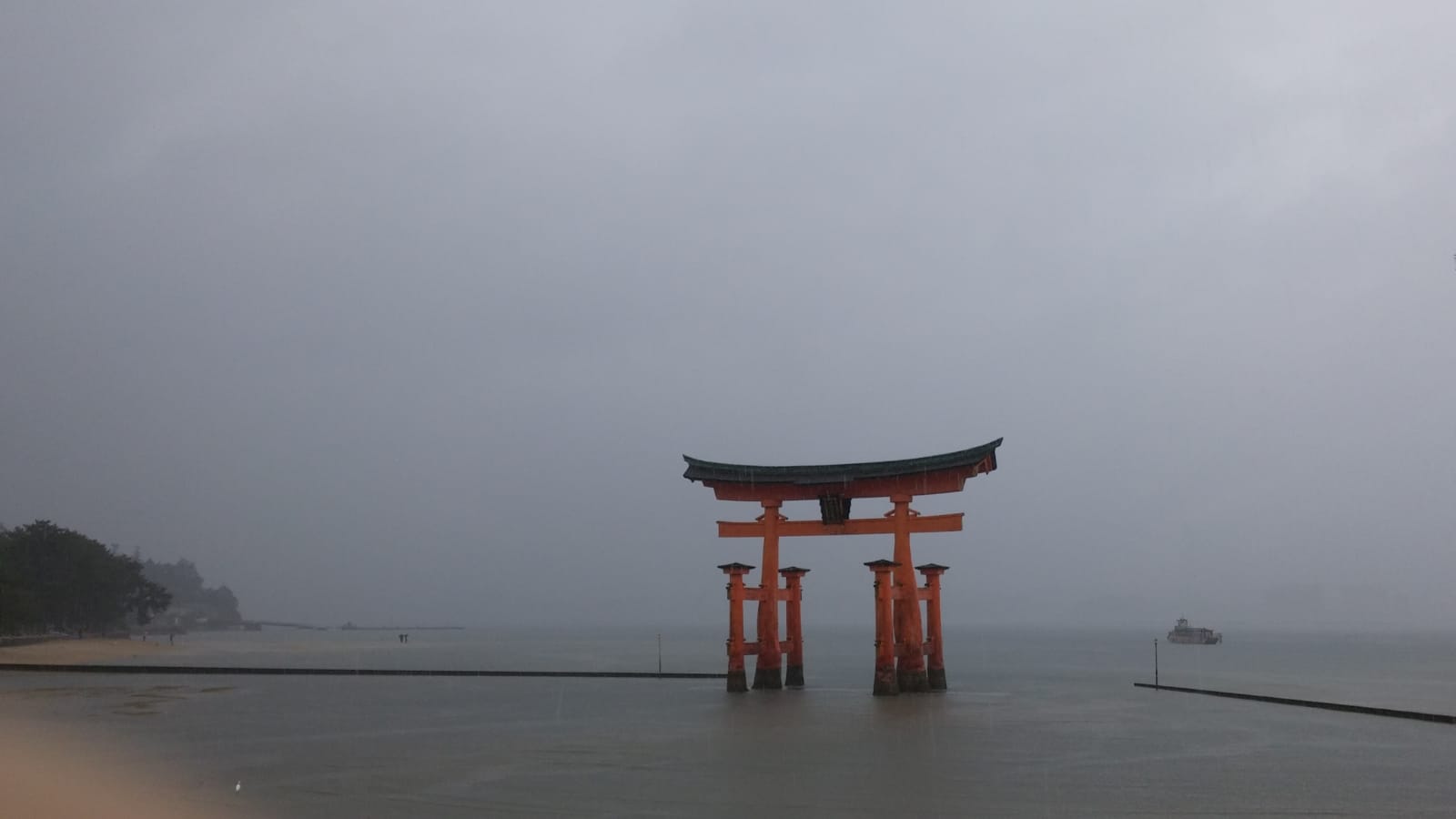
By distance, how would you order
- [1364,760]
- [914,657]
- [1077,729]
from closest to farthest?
[1364,760] < [1077,729] < [914,657]

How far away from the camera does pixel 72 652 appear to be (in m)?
54.0

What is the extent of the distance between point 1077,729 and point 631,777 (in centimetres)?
1281

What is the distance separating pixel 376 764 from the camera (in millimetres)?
16453

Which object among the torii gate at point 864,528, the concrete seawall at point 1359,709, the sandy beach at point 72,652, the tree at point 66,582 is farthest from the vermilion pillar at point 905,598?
the tree at point 66,582

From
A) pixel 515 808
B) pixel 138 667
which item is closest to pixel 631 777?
pixel 515 808

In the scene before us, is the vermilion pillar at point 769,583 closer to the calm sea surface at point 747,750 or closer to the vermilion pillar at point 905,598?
the calm sea surface at point 747,750

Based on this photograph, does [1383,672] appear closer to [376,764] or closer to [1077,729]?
[1077,729]

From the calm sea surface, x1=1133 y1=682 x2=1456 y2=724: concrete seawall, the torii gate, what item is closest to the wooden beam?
the torii gate

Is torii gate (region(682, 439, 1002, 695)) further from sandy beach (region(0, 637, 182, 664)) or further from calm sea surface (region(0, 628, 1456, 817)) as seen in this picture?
sandy beach (region(0, 637, 182, 664))

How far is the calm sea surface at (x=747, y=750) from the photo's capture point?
531 inches

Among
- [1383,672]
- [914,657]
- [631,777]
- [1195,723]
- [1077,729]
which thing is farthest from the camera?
[1383,672]

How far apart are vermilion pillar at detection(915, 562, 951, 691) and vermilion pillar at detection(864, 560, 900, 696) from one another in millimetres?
2285

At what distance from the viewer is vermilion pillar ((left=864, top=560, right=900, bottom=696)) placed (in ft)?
84.2

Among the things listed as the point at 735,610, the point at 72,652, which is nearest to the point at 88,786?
the point at 735,610
